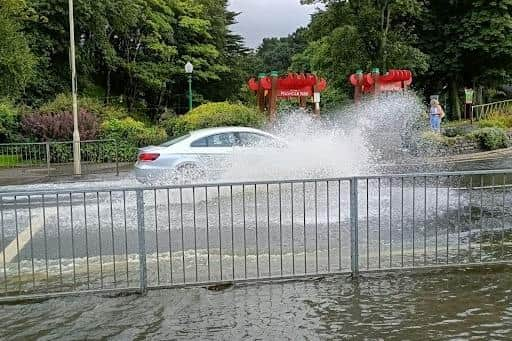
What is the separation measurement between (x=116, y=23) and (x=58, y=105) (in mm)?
12996

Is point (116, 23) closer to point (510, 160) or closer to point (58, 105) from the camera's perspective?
point (58, 105)

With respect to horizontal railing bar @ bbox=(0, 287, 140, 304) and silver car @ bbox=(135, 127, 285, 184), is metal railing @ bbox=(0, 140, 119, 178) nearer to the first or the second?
silver car @ bbox=(135, 127, 285, 184)

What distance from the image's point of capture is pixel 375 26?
3588 centimetres

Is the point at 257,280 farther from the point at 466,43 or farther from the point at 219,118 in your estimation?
the point at 466,43

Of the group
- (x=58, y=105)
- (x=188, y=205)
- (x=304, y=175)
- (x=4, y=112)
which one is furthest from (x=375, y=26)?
(x=188, y=205)

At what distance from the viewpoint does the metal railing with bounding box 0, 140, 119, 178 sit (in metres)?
21.9

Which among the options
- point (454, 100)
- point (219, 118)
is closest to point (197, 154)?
point (219, 118)

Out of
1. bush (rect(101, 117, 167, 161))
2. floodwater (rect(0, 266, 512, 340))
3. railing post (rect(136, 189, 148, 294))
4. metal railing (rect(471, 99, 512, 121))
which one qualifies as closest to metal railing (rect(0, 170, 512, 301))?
railing post (rect(136, 189, 148, 294))

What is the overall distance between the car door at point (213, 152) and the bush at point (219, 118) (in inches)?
338

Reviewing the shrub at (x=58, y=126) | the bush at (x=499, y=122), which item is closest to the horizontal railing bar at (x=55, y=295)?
the shrub at (x=58, y=126)

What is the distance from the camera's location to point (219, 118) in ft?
80.3

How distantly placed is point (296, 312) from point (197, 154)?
9.72 metres

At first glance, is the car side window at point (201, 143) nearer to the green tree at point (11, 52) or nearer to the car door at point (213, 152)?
the car door at point (213, 152)

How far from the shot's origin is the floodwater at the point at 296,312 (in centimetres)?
537
